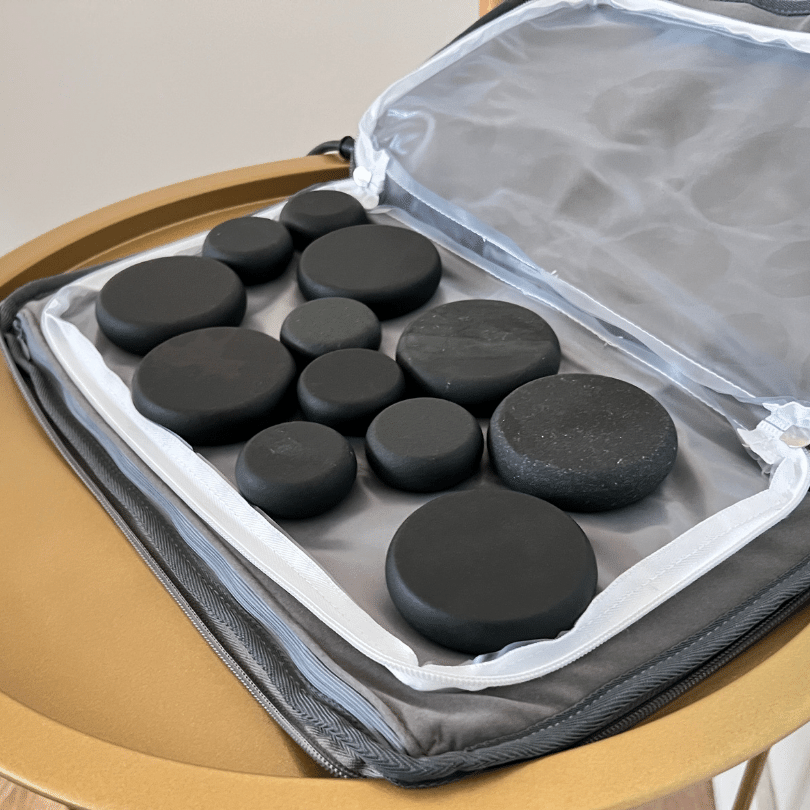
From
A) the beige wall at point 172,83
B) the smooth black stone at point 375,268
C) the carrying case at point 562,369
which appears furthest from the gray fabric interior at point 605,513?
the beige wall at point 172,83

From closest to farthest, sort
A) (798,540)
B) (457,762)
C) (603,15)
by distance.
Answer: (457,762) → (798,540) → (603,15)

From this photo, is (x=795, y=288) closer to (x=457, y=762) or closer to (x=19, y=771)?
(x=457, y=762)

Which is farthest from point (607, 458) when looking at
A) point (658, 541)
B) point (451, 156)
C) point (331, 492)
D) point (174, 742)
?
point (451, 156)

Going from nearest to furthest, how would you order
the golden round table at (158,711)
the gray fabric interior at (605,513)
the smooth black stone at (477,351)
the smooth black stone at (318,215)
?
the golden round table at (158,711) → the gray fabric interior at (605,513) → the smooth black stone at (477,351) → the smooth black stone at (318,215)

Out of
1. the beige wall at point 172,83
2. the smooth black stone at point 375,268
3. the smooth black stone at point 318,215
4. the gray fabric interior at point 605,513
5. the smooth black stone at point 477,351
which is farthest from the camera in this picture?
the beige wall at point 172,83

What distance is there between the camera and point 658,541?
553 millimetres

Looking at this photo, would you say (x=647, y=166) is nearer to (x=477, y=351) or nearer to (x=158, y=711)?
(x=477, y=351)

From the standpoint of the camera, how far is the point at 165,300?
29.9 inches

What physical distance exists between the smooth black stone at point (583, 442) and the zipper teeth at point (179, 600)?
0.70 ft

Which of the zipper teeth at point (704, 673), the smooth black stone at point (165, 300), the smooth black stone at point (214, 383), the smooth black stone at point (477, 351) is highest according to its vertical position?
the smooth black stone at point (165, 300)

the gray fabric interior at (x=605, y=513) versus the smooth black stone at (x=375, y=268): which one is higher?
the smooth black stone at (x=375, y=268)

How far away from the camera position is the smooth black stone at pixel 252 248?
0.81m

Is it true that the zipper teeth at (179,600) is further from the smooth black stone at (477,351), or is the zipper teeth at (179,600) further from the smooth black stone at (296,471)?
the smooth black stone at (477,351)

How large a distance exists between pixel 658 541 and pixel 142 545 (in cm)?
36
